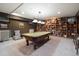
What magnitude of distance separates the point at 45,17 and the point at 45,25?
547mm

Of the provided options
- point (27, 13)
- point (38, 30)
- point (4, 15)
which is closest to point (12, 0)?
point (27, 13)

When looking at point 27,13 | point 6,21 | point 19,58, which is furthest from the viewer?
point 6,21

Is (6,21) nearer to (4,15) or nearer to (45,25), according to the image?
(4,15)

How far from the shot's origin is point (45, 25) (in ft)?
17.3

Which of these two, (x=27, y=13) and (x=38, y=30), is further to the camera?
(x=38, y=30)

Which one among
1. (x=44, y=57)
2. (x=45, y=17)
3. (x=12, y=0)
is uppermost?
(x=12, y=0)

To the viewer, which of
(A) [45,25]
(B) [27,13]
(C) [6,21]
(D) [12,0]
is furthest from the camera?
(C) [6,21]

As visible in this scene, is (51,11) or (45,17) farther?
(45,17)

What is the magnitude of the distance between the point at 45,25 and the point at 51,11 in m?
0.96

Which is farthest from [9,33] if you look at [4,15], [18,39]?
[4,15]

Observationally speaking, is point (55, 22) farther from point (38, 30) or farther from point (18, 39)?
point (18, 39)

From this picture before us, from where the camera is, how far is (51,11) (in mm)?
4957

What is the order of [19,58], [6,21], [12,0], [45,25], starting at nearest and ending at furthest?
[19,58] → [12,0] → [45,25] → [6,21]

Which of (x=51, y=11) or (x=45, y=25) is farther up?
(x=51, y=11)
